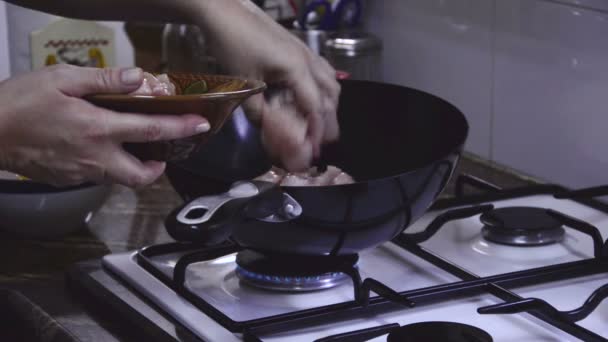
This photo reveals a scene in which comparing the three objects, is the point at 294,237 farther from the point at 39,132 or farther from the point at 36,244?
the point at 36,244

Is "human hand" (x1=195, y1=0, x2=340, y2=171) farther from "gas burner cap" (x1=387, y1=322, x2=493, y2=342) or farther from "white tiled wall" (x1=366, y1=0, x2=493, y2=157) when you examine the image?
"white tiled wall" (x1=366, y1=0, x2=493, y2=157)

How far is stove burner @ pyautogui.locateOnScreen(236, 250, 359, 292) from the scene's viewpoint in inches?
38.9

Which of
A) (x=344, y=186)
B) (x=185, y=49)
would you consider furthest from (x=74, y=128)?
(x=185, y=49)

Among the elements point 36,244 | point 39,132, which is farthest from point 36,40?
point 39,132

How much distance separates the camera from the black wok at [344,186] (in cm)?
84

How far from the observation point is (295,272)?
99cm

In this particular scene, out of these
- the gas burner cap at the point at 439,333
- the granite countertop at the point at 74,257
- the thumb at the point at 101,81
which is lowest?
the granite countertop at the point at 74,257

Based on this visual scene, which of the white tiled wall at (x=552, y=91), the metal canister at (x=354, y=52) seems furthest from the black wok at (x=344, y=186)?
the metal canister at (x=354, y=52)

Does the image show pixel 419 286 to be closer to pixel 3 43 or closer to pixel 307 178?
pixel 307 178

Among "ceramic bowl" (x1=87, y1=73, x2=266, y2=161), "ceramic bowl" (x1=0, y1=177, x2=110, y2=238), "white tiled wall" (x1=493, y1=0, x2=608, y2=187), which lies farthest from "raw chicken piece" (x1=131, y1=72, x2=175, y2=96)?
"white tiled wall" (x1=493, y1=0, x2=608, y2=187)

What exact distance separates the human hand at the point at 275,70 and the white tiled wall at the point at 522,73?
0.38m

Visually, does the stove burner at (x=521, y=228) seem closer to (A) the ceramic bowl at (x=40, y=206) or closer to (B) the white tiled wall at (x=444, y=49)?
(B) the white tiled wall at (x=444, y=49)

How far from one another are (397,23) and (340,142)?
1.55 feet

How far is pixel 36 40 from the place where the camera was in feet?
4.85
